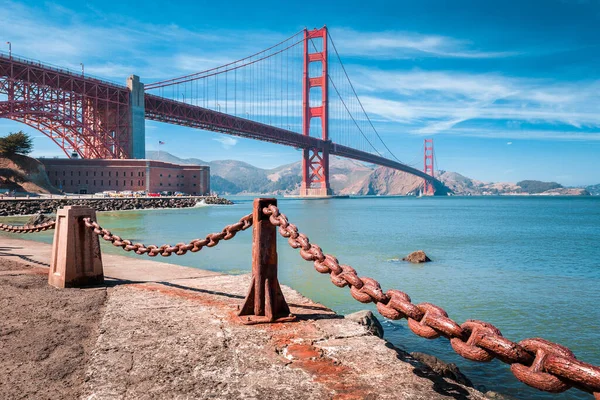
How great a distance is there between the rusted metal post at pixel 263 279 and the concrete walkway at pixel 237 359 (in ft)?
0.32

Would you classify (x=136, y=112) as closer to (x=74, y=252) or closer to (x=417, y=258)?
(x=417, y=258)

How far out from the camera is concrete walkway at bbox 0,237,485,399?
2027mm

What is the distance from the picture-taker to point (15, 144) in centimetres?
4766

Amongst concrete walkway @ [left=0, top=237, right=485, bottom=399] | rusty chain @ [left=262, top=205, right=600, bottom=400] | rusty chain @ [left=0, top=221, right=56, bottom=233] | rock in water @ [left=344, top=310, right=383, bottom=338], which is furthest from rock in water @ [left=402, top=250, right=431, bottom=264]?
rusty chain @ [left=262, top=205, right=600, bottom=400]

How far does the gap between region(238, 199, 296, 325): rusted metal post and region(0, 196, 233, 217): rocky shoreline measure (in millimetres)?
18843

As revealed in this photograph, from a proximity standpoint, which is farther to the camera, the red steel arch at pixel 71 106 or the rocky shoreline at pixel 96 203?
the red steel arch at pixel 71 106

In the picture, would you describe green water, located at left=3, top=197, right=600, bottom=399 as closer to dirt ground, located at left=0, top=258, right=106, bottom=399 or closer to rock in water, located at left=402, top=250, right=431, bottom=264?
rock in water, located at left=402, top=250, right=431, bottom=264

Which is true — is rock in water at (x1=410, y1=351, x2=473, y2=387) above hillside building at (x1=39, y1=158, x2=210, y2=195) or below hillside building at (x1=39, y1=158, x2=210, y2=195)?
below

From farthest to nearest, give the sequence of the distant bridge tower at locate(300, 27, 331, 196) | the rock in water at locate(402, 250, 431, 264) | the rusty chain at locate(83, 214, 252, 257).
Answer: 1. the distant bridge tower at locate(300, 27, 331, 196)
2. the rock in water at locate(402, 250, 431, 264)
3. the rusty chain at locate(83, 214, 252, 257)

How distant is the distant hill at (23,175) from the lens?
43.6 metres

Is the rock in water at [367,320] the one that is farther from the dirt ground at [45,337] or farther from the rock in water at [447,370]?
the dirt ground at [45,337]

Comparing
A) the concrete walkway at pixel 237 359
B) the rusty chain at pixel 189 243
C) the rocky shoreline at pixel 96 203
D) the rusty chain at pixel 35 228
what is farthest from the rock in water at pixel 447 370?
the rocky shoreline at pixel 96 203

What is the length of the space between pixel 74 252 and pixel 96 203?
36.0 m

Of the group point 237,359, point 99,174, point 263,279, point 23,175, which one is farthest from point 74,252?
point 99,174
